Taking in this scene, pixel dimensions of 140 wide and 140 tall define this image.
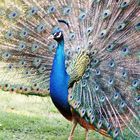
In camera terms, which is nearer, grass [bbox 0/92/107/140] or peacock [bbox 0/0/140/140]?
peacock [bbox 0/0/140/140]

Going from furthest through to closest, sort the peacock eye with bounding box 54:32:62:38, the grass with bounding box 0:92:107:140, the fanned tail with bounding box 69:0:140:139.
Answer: the grass with bounding box 0:92:107:140 → the fanned tail with bounding box 69:0:140:139 → the peacock eye with bounding box 54:32:62:38

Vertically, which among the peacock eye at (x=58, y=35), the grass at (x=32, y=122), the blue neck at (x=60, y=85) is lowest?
the grass at (x=32, y=122)

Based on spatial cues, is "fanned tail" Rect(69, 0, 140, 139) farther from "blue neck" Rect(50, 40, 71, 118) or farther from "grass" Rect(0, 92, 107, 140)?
"grass" Rect(0, 92, 107, 140)

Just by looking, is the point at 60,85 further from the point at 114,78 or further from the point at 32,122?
the point at 32,122

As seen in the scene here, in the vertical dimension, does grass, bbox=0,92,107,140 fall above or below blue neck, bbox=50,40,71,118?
below

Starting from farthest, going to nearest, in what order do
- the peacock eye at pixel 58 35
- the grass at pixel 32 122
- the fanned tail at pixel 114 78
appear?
the grass at pixel 32 122 → the fanned tail at pixel 114 78 → the peacock eye at pixel 58 35

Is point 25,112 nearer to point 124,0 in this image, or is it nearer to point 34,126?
point 34,126

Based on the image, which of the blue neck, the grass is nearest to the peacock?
the blue neck

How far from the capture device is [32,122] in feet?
20.5

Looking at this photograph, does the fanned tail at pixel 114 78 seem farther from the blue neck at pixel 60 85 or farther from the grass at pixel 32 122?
the grass at pixel 32 122

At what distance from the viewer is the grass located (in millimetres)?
5684

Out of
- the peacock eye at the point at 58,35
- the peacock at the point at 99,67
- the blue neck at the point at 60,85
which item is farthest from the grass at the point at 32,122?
the peacock eye at the point at 58,35

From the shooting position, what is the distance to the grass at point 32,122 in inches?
224

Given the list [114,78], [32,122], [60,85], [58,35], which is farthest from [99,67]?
[32,122]
